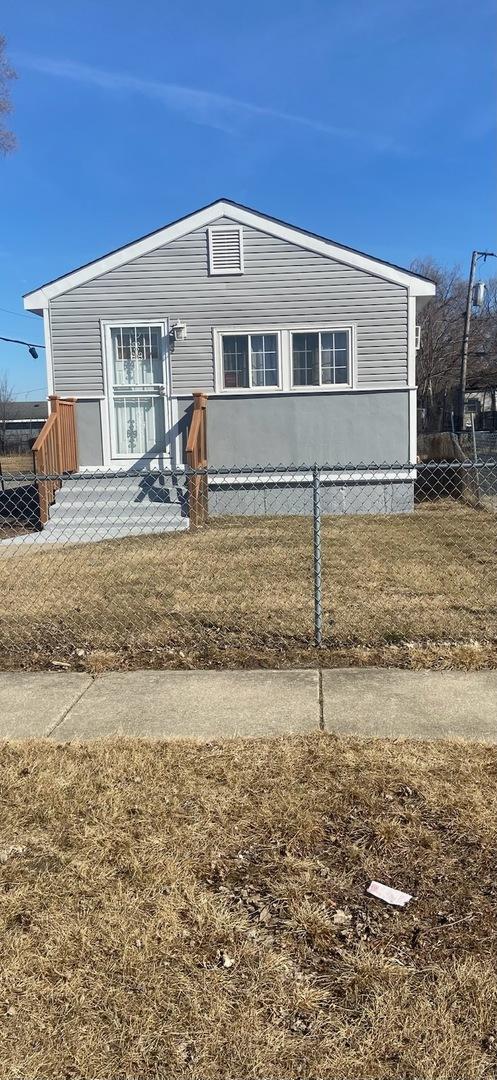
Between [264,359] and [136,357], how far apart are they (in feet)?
7.39

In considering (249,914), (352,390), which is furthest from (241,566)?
(352,390)

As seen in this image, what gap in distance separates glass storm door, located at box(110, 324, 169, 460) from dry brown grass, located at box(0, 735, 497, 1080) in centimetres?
975

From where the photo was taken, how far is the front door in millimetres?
12711

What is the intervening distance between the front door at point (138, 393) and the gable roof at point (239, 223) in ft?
3.54

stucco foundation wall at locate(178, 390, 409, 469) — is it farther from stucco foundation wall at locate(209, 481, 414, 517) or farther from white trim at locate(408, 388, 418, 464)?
stucco foundation wall at locate(209, 481, 414, 517)

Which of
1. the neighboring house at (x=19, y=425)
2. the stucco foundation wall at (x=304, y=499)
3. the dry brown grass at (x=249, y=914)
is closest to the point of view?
the dry brown grass at (x=249, y=914)

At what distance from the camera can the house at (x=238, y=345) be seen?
12.3 m

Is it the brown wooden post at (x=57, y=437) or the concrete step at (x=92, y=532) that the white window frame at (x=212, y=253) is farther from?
the concrete step at (x=92, y=532)

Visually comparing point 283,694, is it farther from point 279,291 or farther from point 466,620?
point 279,291

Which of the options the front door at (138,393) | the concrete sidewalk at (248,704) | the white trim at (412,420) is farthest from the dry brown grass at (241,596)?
the front door at (138,393)

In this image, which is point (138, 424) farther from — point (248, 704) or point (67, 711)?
point (248, 704)

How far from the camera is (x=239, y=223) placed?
1227 cm

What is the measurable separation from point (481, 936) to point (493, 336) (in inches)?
2055

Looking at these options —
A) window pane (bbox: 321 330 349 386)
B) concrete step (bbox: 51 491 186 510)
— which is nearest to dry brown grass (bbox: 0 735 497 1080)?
concrete step (bbox: 51 491 186 510)
